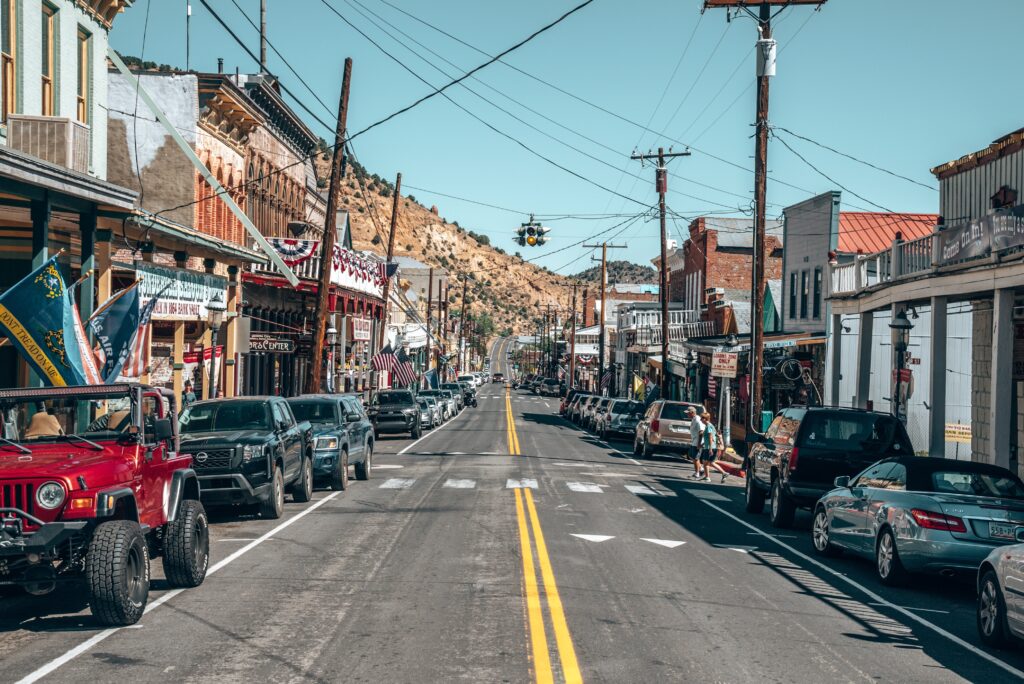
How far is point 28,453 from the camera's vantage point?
10.5 metres

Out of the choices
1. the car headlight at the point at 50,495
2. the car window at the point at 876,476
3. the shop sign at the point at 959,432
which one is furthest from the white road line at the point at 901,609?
the shop sign at the point at 959,432

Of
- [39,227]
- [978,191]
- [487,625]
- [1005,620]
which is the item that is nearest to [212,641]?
[487,625]

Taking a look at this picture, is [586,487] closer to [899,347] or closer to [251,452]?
[899,347]

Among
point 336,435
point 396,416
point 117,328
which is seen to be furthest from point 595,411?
point 117,328

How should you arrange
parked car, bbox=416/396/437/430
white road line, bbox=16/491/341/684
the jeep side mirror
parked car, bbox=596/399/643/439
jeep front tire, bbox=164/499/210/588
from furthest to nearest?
parked car, bbox=416/396/437/430, parked car, bbox=596/399/643/439, jeep front tire, bbox=164/499/210/588, the jeep side mirror, white road line, bbox=16/491/341/684

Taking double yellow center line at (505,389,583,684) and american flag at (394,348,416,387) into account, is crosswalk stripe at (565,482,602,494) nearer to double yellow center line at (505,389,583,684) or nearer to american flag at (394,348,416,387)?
double yellow center line at (505,389,583,684)

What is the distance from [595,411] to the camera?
52.8 meters

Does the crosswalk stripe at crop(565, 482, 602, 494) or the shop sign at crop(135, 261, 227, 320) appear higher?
the shop sign at crop(135, 261, 227, 320)

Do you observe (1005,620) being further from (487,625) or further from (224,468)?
(224,468)

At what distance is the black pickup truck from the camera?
17250 mm

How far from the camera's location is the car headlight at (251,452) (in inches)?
683

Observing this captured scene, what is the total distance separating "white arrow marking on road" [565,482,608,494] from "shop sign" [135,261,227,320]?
9.82 meters

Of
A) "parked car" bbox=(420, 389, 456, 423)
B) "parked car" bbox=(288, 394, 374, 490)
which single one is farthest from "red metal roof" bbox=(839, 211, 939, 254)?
"parked car" bbox=(288, 394, 374, 490)

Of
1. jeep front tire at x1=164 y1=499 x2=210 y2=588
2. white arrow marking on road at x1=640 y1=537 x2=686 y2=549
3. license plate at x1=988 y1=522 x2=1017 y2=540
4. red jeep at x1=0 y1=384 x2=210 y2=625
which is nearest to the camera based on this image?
red jeep at x1=0 y1=384 x2=210 y2=625
